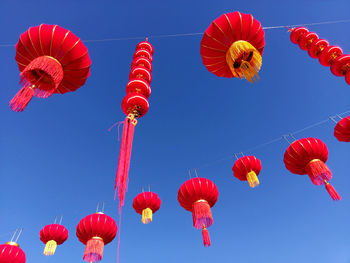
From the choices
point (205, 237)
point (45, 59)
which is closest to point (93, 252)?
point (205, 237)

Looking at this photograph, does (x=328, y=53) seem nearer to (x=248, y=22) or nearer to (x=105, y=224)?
(x=248, y=22)

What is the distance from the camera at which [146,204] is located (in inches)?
260

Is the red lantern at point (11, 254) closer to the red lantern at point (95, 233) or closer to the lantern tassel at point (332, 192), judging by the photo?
the red lantern at point (95, 233)

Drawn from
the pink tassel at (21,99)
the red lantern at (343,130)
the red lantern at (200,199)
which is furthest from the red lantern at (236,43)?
the red lantern at (343,130)

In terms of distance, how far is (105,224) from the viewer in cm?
543

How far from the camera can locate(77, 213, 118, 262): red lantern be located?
4.92 metres

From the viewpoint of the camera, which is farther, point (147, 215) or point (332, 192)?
point (147, 215)

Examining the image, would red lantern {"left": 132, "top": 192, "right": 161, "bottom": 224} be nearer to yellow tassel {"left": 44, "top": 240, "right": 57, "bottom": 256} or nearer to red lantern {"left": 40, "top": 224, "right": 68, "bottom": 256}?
red lantern {"left": 40, "top": 224, "right": 68, "bottom": 256}

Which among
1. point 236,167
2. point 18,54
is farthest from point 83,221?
point 236,167

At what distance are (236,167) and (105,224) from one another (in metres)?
4.05

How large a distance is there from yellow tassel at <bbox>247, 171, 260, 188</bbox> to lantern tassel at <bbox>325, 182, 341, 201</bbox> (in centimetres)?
167

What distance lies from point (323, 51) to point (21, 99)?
786cm

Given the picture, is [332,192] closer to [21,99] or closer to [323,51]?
[323,51]

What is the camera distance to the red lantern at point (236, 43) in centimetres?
368
